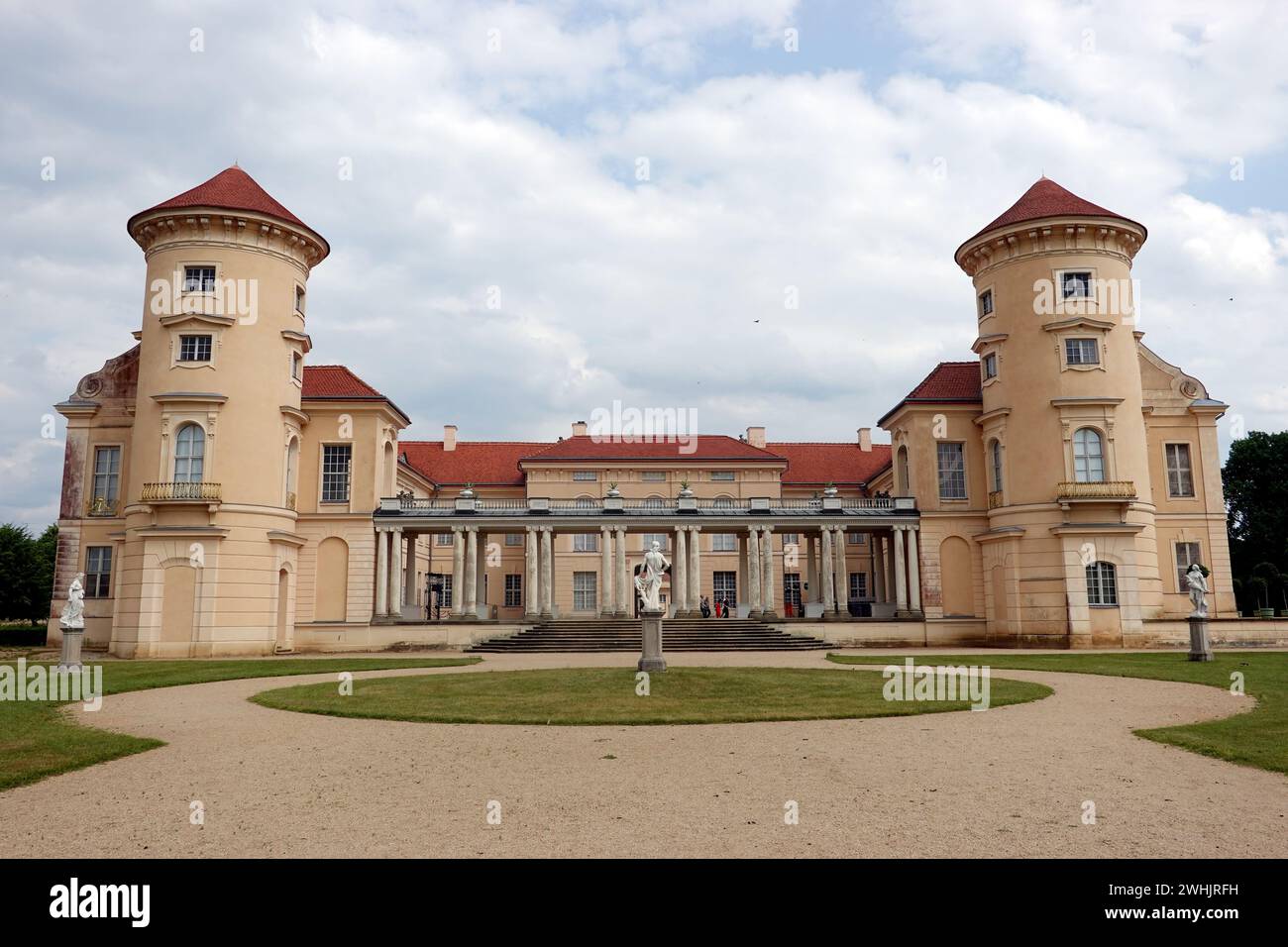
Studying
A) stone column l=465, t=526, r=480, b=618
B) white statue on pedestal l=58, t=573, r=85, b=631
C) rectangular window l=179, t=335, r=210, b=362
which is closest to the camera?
white statue on pedestal l=58, t=573, r=85, b=631

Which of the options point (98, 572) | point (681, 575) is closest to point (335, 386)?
point (98, 572)

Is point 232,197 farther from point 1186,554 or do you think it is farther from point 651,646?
point 1186,554

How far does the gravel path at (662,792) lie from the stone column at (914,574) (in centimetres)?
2446

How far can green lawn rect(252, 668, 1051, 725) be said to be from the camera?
42.5 feet

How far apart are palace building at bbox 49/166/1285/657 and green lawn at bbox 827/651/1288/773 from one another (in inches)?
→ 291

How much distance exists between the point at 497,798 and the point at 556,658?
760 inches

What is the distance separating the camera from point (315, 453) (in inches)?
1426

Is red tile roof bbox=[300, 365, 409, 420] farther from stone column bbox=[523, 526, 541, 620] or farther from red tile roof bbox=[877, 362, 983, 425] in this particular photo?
red tile roof bbox=[877, 362, 983, 425]

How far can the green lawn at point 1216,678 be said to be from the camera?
980cm

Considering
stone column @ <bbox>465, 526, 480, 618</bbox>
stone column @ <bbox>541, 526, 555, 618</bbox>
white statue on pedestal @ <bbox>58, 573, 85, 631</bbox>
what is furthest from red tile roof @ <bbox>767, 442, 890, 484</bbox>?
white statue on pedestal @ <bbox>58, 573, 85, 631</bbox>

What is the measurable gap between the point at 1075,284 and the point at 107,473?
126 ft
